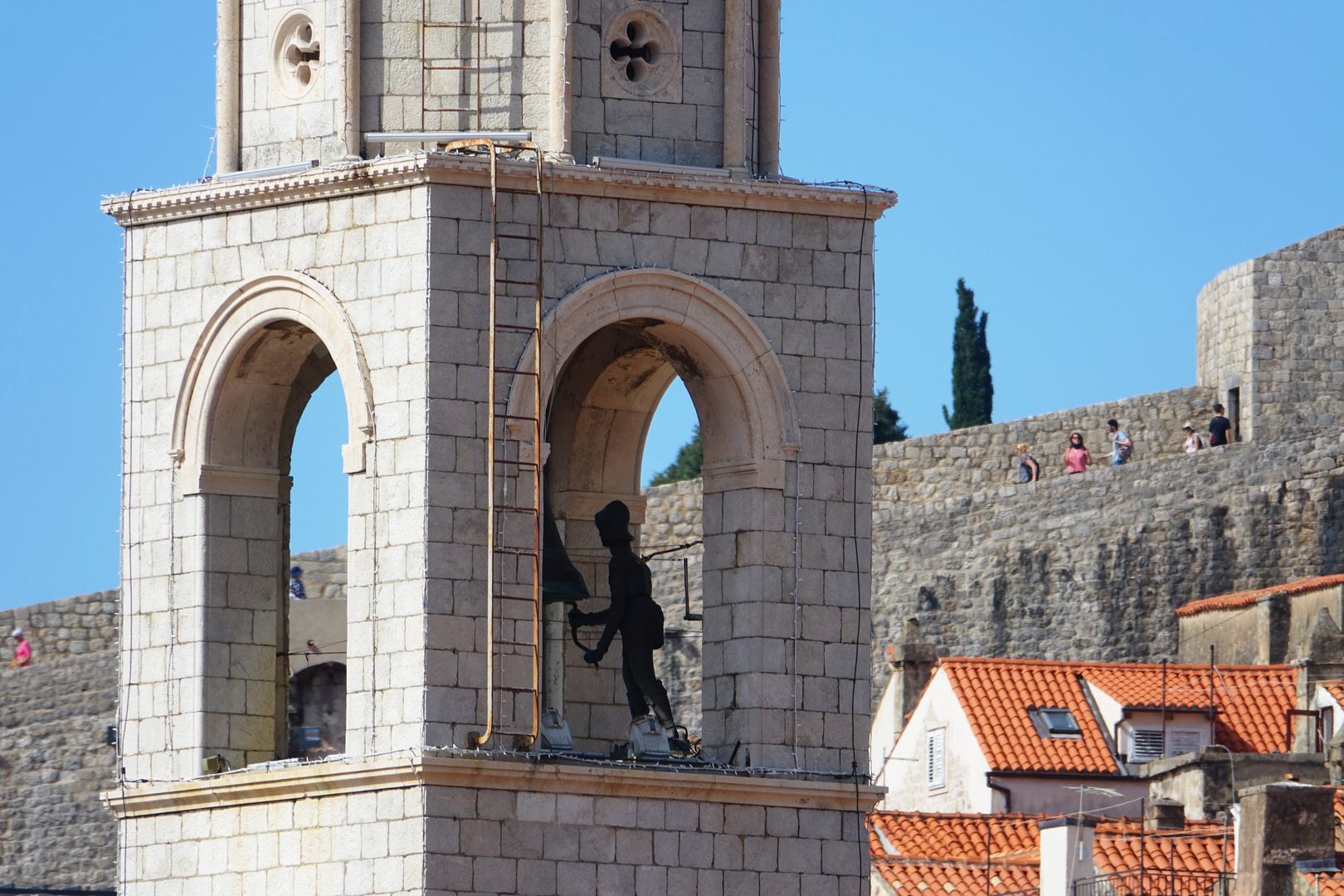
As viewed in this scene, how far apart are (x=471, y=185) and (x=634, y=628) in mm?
2460

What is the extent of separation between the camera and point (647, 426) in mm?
22953

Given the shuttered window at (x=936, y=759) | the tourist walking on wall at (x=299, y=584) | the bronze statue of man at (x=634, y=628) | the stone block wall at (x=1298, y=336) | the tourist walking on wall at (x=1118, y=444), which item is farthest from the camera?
the stone block wall at (x=1298, y=336)

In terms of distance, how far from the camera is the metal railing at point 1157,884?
113 feet

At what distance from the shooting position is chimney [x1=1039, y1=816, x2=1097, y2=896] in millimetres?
34531

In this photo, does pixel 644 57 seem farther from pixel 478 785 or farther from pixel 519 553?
pixel 478 785

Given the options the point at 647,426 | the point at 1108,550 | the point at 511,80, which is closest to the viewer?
the point at 511,80

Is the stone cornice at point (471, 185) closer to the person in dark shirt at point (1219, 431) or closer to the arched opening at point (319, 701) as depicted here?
the arched opening at point (319, 701)

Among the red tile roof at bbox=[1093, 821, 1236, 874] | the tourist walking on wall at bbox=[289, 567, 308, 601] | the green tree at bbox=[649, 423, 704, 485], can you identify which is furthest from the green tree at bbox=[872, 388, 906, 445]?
the red tile roof at bbox=[1093, 821, 1236, 874]

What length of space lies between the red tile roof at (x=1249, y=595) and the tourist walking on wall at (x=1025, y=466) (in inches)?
123

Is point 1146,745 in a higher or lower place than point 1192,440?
lower

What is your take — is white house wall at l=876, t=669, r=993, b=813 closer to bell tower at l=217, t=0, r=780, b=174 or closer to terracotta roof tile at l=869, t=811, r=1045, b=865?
terracotta roof tile at l=869, t=811, r=1045, b=865

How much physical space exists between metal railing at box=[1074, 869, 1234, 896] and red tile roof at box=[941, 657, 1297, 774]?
31.0 ft

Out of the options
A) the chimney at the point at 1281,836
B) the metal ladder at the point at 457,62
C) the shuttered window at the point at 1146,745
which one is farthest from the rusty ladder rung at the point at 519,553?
the shuttered window at the point at 1146,745

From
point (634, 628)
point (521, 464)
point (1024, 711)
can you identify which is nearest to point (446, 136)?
point (521, 464)
